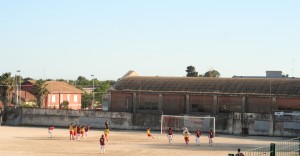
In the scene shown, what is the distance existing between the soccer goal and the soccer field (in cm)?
246

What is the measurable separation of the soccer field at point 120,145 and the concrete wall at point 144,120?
1941 millimetres

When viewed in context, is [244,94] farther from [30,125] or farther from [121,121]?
[30,125]

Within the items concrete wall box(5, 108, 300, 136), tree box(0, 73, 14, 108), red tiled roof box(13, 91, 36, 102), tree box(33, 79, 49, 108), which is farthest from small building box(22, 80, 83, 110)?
concrete wall box(5, 108, 300, 136)

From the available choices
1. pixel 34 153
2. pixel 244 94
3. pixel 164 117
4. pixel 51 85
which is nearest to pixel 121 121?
pixel 164 117

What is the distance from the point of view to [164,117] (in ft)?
206

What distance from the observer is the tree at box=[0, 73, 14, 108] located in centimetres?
7931

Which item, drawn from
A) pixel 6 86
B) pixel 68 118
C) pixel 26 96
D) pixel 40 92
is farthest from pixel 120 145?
pixel 26 96

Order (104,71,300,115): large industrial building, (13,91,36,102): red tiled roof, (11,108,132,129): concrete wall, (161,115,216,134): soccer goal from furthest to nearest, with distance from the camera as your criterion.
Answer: (13,91,36,102): red tiled roof, (11,108,132,129): concrete wall, (104,71,300,115): large industrial building, (161,115,216,134): soccer goal

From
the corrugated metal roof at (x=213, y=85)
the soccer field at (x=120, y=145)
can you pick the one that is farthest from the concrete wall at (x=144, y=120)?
the corrugated metal roof at (x=213, y=85)

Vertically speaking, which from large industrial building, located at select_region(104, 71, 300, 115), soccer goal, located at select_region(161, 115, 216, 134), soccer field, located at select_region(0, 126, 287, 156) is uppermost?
large industrial building, located at select_region(104, 71, 300, 115)

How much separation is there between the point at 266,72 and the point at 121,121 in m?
31.7

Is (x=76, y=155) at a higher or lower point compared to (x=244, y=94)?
lower

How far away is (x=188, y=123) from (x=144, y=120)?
573cm

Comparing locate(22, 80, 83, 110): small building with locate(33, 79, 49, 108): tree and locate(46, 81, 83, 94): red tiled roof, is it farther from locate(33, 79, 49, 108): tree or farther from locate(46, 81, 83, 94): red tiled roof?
locate(33, 79, 49, 108): tree
